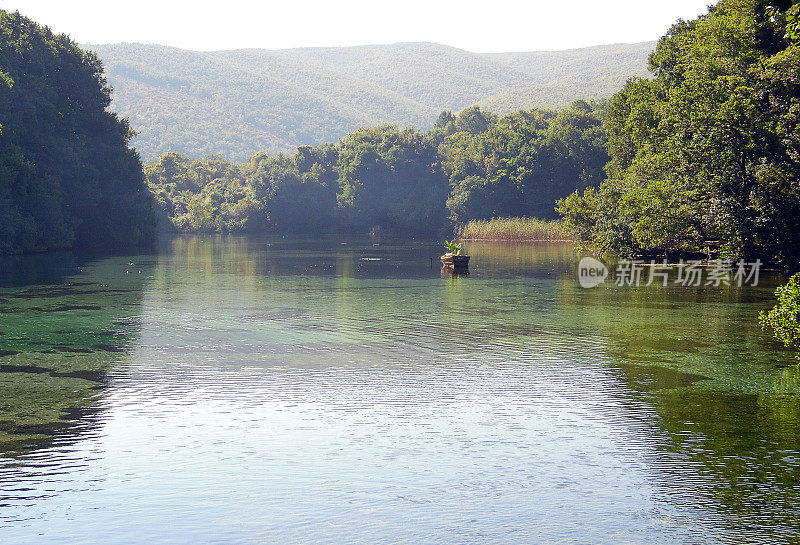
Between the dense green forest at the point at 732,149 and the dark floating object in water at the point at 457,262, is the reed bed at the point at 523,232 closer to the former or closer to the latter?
the dark floating object in water at the point at 457,262

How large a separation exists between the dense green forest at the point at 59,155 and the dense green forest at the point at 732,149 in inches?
1731

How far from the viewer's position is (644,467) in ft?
41.7

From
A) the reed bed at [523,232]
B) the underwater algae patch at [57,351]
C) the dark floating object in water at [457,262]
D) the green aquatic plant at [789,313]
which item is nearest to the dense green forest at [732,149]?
the dark floating object in water at [457,262]

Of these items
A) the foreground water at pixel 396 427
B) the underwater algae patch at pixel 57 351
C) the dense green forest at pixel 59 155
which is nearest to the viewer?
the foreground water at pixel 396 427

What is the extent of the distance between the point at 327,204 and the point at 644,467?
131m

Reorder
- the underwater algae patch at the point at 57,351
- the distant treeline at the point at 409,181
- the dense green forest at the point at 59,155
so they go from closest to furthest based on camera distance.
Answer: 1. the underwater algae patch at the point at 57,351
2. the dense green forest at the point at 59,155
3. the distant treeline at the point at 409,181

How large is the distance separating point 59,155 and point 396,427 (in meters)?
Result: 69.3

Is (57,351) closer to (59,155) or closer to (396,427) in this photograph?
(396,427)

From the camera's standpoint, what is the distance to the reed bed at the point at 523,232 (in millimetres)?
90250

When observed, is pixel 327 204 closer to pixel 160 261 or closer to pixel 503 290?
pixel 160 261

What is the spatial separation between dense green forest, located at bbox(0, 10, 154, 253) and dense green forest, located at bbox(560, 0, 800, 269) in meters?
44.0

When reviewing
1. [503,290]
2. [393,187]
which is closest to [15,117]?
[503,290]

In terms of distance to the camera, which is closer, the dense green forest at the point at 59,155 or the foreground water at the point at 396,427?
the foreground water at the point at 396,427

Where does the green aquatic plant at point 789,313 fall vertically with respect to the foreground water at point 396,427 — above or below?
above
